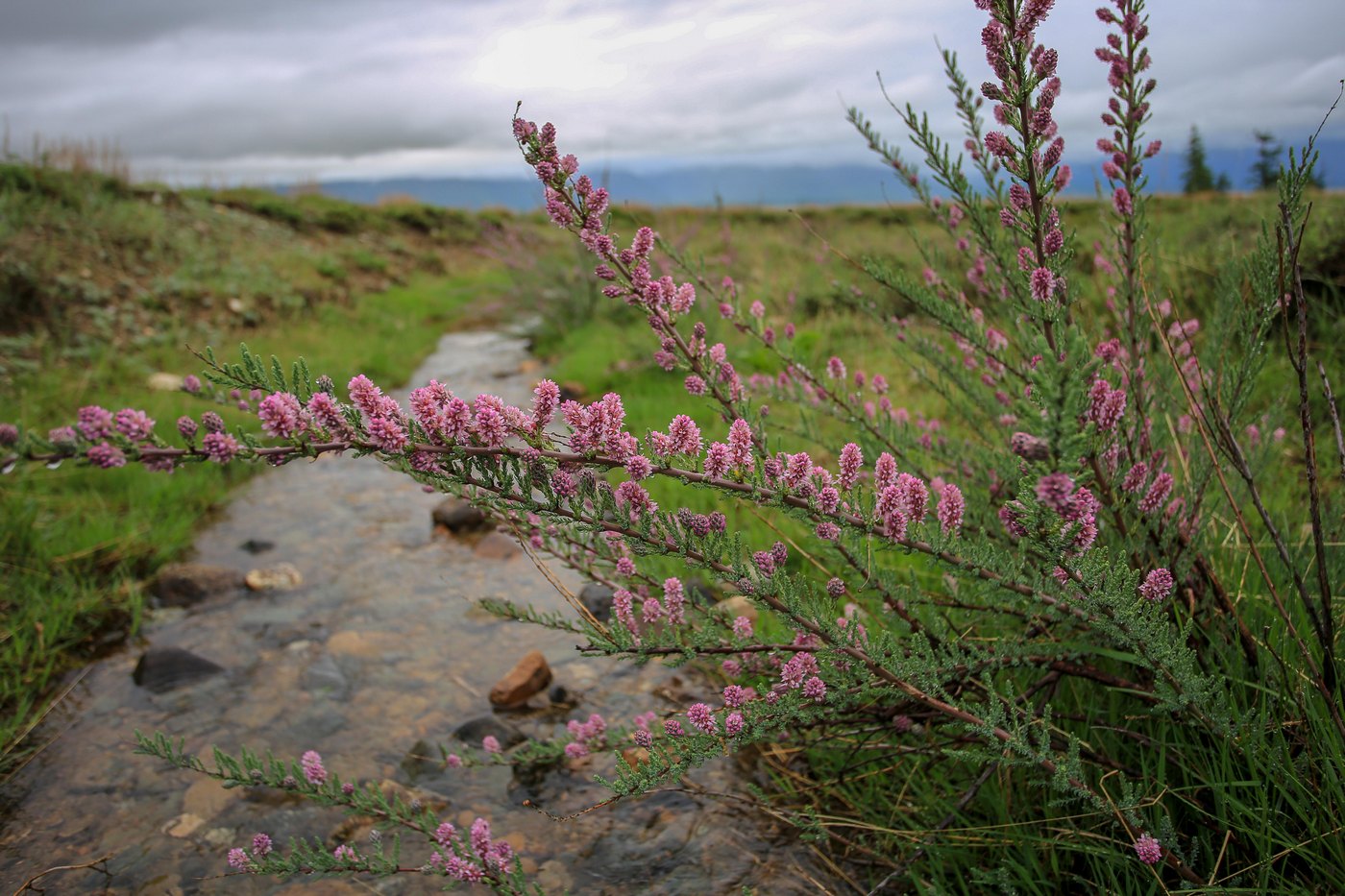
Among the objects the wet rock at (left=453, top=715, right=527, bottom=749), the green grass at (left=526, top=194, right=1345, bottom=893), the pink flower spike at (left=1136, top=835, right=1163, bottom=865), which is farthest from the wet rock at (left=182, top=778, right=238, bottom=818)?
the pink flower spike at (left=1136, top=835, right=1163, bottom=865)

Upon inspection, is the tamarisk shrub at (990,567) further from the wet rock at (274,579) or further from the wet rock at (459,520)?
the wet rock at (459,520)

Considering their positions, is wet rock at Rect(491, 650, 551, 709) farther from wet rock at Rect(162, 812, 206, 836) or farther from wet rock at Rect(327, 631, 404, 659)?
wet rock at Rect(162, 812, 206, 836)

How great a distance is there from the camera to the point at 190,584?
445 cm

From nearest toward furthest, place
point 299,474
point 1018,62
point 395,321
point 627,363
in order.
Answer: point 1018,62 < point 299,474 < point 627,363 < point 395,321

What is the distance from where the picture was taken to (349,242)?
1791 centimetres

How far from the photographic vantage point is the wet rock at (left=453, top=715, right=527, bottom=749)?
3025 millimetres

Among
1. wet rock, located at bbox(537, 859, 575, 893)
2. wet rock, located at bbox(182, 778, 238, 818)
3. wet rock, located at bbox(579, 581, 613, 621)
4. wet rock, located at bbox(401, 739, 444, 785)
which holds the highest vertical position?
wet rock, located at bbox(579, 581, 613, 621)

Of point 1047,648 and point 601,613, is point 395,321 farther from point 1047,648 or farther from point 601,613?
point 1047,648

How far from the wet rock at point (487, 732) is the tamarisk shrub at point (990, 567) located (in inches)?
9.5

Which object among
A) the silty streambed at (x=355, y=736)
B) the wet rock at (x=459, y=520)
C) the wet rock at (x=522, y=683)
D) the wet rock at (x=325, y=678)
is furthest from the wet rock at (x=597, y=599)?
the wet rock at (x=459, y=520)

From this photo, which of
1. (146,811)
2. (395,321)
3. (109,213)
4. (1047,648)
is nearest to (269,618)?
(146,811)

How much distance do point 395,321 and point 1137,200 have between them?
12050 mm

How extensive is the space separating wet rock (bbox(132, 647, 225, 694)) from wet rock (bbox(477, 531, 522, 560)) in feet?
5.16

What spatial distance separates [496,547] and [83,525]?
8.33 feet
